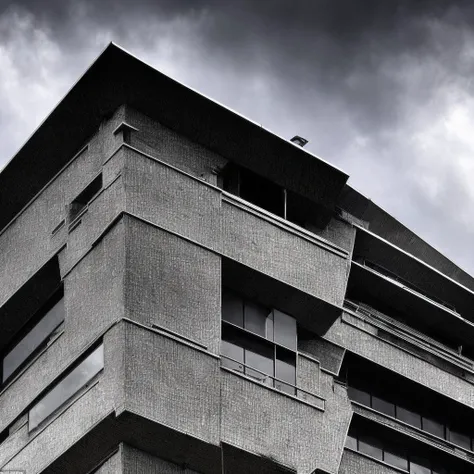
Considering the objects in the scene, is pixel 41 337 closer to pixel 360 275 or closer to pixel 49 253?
pixel 49 253

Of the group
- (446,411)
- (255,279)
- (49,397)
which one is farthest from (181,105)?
(446,411)

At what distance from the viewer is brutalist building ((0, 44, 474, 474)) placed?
39500 millimetres

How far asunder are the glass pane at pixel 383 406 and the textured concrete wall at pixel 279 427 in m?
4.32

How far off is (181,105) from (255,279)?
5062mm

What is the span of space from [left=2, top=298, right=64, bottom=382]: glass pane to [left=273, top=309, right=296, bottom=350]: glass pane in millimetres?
5772

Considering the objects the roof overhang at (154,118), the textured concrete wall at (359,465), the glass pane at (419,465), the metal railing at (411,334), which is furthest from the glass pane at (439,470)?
the roof overhang at (154,118)

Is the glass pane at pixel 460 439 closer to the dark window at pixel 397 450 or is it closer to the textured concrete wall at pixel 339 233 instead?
the dark window at pixel 397 450

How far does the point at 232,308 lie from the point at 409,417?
825 cm

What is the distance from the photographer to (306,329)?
148 feet

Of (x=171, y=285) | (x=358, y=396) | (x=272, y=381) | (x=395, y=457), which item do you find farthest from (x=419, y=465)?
(x=171, y=285)

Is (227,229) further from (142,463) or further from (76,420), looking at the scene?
(142,463)

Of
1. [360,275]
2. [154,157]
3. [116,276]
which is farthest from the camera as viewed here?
[360,275]

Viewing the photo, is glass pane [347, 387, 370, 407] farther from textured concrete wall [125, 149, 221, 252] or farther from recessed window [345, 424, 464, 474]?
textured concrete wall [125, 149, 221, 252]

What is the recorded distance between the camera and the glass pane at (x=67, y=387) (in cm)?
4009
